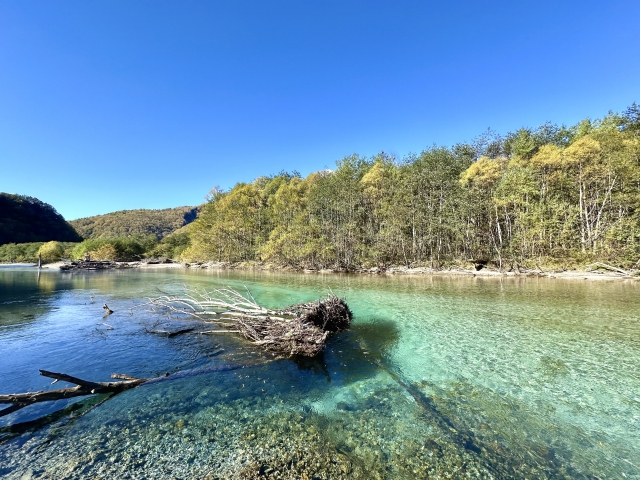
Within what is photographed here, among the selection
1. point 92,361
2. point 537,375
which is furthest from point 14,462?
point 537,375

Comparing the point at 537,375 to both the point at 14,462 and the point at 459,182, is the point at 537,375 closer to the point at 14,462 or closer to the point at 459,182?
the point at 14,462

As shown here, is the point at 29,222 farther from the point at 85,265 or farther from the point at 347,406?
the point at 347,406

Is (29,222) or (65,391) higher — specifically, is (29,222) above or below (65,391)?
above

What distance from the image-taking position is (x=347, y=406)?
5285mm

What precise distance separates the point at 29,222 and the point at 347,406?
148 m

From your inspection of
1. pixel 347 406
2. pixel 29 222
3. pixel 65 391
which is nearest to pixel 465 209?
pixel 347 406

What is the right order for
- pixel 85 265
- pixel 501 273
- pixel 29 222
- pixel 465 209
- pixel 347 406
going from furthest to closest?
1. pixel 29 222
2. pixel 85 265
3. pixel 465 209
4. pixel 501 273
5. pixel 347 406

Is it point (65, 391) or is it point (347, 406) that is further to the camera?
point (347, 406)

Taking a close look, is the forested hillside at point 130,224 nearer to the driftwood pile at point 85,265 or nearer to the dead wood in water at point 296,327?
the driftwood pile at point 85,265

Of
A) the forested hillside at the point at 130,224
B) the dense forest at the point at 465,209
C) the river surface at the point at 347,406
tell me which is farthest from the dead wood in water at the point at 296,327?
the forested hillside at the point at 130,224

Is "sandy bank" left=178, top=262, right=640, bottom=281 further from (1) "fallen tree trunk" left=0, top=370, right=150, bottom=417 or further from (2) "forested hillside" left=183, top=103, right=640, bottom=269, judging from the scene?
(1) "fallen tree trunk" left=0, top=370, right=150, bottom=417

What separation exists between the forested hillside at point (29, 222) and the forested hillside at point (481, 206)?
10494 centimetres

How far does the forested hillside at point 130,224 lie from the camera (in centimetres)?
12706

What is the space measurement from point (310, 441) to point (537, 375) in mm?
5842
